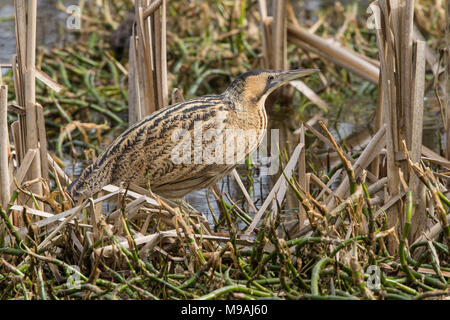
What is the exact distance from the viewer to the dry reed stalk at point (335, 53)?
4.87m

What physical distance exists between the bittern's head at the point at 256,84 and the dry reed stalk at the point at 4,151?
100 centimetres

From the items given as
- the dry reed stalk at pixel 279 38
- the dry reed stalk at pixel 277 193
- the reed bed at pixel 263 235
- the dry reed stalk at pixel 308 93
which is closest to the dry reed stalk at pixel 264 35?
the dry reed stalk at pixel 279 38

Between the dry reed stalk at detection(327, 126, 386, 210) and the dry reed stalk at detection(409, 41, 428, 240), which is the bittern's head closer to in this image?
the dry reed stalk at detection(327, 126, 386, 210)

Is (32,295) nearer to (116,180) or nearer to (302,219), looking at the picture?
(116,180)

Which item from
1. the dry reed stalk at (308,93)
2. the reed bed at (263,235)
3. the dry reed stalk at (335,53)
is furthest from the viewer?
the dry reed stalk at (308,93)

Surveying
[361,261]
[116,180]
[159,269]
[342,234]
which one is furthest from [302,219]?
[116,180]

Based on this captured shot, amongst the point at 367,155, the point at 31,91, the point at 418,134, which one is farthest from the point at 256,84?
the point at 31,91

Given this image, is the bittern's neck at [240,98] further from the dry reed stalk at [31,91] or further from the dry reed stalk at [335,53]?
the dry reed stalk at [335,53]

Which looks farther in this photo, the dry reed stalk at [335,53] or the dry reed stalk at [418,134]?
the dry reed stalk at [335,53]

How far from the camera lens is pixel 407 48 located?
270cm

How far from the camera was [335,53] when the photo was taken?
195 inches

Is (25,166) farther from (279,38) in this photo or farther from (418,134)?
(279,38)

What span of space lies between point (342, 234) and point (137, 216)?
30.8 inches

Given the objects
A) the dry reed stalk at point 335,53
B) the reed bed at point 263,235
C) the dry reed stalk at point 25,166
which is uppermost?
the dry reed stalk at point 335,53
